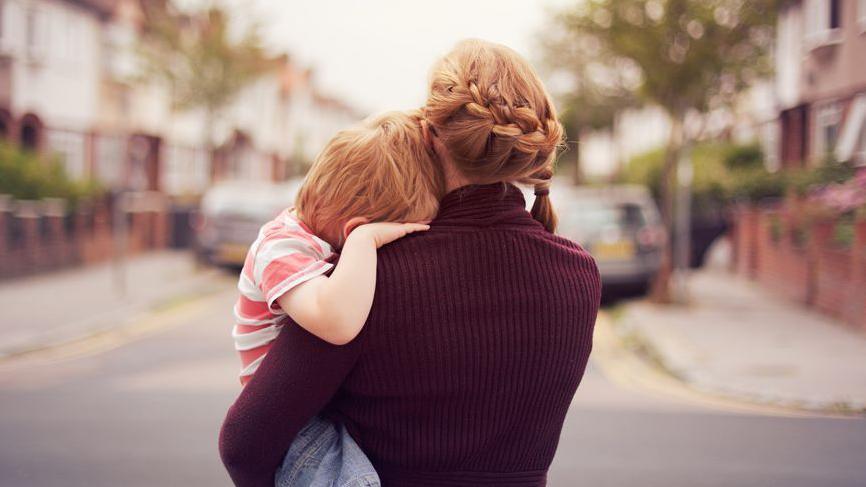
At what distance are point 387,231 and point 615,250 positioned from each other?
14246 millimetres

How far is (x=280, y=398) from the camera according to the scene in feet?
5.39

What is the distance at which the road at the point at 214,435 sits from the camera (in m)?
5.55

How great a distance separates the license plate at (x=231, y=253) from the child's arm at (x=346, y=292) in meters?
17.4

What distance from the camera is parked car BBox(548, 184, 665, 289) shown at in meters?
15.5

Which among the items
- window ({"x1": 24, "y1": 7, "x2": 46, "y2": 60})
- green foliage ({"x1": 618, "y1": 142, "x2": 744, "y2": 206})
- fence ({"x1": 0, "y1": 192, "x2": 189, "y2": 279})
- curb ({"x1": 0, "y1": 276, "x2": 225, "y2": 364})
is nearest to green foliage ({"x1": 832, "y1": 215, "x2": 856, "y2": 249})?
green foliage ({"x1": 618, "y1": 142, "x2": 744, "y2": 206})

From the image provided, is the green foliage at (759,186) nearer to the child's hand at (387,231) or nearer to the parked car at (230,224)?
the parked car at (230,224)

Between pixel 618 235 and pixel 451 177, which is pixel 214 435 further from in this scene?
pixel 618 235

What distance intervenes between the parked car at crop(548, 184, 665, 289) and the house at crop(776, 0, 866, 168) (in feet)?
10.1

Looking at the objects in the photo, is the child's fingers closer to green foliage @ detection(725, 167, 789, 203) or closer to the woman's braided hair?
the woman's braided hair

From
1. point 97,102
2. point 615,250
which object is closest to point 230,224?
point 615,250

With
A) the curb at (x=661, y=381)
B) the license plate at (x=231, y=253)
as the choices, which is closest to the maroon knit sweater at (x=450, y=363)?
the curb at (x=661, y=381)

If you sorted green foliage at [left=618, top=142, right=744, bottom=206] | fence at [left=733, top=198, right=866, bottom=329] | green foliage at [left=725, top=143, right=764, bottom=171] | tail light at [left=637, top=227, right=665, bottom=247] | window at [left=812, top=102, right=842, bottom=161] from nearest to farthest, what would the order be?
fence at [left=733, top=198, right=866, bottom=329]
tail light at [left=637, top=227, right=665, bottom=247]
window at [left=812, top=102, right=842, bottom=161]
green foliage at [left=618, top=142, right=744, bottom=206]
green foliage at [left=725, top=143, right=764, bottom=171]

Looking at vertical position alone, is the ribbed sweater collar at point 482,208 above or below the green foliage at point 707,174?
below

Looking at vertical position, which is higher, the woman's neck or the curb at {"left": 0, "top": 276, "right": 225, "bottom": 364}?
the woman's neck
